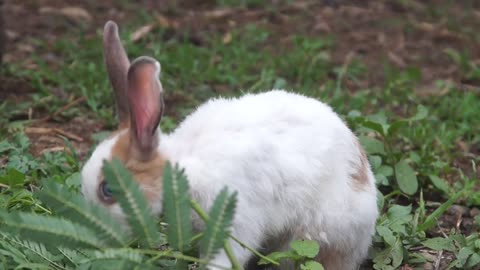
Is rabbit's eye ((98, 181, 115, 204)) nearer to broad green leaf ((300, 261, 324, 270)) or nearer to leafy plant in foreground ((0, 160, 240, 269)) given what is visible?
leafy plant in foreground ((0, 160, 240, 269))

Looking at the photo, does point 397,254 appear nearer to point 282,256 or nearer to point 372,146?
point 282,256

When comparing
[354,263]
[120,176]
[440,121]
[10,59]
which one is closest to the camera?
[120,176]

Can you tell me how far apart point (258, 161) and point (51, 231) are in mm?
819

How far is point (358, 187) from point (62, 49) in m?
3.29

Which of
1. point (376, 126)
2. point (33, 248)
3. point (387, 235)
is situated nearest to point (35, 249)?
point (33, 248)

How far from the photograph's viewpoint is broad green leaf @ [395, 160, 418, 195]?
4219 millimetres

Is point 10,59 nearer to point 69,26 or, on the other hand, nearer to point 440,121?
point 69,26

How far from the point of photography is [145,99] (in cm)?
300

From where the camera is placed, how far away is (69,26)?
663cm

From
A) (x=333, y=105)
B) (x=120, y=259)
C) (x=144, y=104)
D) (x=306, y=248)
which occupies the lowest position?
(x=333, y=105)

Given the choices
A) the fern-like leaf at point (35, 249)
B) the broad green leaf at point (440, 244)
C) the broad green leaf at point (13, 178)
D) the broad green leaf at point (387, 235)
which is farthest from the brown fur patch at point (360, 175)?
the broad green leaf at point (13, 178)

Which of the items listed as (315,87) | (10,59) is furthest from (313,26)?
(10,59)

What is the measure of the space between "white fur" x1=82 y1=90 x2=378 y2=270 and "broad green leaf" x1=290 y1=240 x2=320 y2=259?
0.06 meters

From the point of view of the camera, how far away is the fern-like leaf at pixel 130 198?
2.65 m
